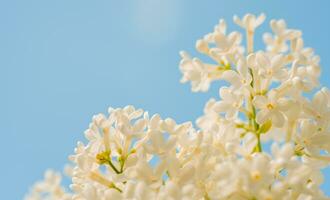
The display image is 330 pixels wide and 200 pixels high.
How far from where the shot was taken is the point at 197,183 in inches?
64.3

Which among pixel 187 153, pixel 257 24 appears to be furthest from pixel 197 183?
pixel 257 24

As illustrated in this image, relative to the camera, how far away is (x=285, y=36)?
272 centimetres

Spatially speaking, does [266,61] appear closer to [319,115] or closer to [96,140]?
[319,115]

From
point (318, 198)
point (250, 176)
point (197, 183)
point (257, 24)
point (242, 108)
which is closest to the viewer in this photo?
point (250, 176)

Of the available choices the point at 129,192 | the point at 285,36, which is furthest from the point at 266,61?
the point at 285,36

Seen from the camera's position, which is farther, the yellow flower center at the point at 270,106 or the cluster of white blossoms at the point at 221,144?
the yellow flower center at the point at 270,106

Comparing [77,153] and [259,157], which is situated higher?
[77,153]

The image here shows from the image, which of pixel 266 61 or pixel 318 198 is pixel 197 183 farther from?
pixel 266 61

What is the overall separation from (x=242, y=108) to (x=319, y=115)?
288 mm

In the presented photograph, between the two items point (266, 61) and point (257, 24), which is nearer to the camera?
point (266, 61)

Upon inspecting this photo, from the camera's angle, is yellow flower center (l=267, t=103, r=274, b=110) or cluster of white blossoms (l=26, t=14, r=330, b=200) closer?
cluster of white blossoms (l=26, t=14, r=330, b=200)

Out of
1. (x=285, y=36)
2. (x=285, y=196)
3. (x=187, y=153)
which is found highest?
(x=285, y=36)

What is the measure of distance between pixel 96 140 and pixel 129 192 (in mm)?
377

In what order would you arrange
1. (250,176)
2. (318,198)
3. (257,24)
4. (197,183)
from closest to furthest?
(250,176), (318,198), (197,183), (257,24)
